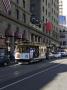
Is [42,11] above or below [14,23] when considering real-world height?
above

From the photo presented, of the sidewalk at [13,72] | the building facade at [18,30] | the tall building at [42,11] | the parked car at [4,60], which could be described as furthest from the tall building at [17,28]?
the sidewalk at [13,72]

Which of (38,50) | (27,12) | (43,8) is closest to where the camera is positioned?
(38,50)

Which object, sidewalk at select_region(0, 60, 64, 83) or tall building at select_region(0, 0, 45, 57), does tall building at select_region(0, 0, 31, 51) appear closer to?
tall building at select_region(0, 0, 45, 57)

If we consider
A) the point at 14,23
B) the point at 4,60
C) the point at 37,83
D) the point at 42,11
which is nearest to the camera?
the point at 37,83

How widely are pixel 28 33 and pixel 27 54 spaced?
33.1 metres

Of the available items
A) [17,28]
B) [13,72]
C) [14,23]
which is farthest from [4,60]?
[17,28]

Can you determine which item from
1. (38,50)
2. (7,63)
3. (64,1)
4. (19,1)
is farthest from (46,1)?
(64,1)

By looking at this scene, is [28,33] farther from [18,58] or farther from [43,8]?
[18,58]

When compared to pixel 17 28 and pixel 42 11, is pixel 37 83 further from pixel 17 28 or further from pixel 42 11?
pixel 42 11

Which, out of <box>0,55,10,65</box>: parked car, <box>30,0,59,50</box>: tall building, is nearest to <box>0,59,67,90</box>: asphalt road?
<box>0,55,10,65</box>: parked car

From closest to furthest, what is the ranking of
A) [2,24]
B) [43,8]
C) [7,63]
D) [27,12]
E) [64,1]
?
1. [7,63]
2. [2,24]
3. [27,12]
4. [43,8]
5. [64,1]

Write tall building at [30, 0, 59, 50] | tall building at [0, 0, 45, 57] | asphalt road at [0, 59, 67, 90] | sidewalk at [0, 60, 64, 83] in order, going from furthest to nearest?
tall building at [30, 0, 59, 50]
tall building at [0, 0, 45, 57]
sidewalk at [0, 60, 64, 83]
asphalt road at [0, 59, 67, 90]

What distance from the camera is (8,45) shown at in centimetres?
5912

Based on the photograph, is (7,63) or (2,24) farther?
(2,24)
